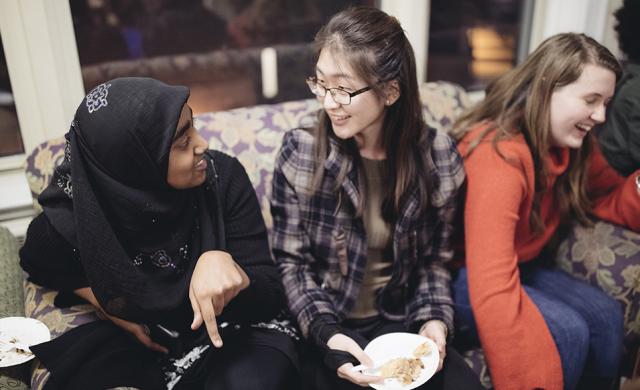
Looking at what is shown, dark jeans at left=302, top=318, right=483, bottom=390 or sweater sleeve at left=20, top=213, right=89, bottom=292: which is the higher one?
sweater sleeve at left=20, top=213, right=89, bottom=292

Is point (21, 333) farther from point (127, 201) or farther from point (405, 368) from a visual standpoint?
point (405, 368)

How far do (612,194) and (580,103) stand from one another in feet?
1.40

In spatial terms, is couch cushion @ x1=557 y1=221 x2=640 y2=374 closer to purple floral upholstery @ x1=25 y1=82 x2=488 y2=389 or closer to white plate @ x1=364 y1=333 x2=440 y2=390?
purple floral upholstery @ x1=25 y1=82 x2=488 y2=389

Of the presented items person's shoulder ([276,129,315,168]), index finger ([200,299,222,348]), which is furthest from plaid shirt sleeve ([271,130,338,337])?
index finger ([200,299,222,348])

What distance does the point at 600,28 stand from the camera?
2326 millimetres

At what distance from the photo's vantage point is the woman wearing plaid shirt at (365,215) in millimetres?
1271

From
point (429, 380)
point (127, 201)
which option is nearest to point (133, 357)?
point (127, 201)

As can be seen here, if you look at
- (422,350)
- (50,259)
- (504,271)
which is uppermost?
(50,259)

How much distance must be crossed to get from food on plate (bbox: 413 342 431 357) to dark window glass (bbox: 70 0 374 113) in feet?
3.13

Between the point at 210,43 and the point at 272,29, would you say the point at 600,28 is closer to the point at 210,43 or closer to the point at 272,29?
the point at 272,29

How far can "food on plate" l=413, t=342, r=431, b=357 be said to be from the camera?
1.24m

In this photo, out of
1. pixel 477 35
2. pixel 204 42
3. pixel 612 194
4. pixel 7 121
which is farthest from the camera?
pixel 477 35

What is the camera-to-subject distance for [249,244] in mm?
1318

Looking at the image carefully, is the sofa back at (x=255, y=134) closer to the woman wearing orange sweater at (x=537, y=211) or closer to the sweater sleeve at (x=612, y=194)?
the woman wearing orange sweater at (x=537, y=211)
